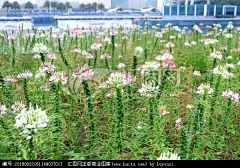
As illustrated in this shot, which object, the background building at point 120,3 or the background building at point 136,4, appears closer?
the background building at point 120,3

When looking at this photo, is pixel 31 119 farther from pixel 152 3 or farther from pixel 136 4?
pixel 136 4

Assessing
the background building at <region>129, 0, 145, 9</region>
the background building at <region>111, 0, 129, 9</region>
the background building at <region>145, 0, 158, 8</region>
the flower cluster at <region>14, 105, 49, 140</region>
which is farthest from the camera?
the background building at <region>129, 0, 145, 9</region>

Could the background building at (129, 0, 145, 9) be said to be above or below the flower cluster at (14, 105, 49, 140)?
above

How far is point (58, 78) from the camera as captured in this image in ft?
5.20

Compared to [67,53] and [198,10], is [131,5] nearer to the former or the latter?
[198,10]

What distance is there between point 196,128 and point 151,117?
0.40 m

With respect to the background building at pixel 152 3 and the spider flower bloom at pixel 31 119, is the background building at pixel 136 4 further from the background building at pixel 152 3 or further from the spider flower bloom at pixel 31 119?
the spider flower bloom at pixel 31 119

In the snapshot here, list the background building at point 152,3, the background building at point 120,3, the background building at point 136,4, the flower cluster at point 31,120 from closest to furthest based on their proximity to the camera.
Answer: the flower cluster at point 31,120 → the background building at point 120,3 → the background building at point 152,3 → the background building at point 136,4

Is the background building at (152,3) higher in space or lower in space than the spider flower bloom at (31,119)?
higher

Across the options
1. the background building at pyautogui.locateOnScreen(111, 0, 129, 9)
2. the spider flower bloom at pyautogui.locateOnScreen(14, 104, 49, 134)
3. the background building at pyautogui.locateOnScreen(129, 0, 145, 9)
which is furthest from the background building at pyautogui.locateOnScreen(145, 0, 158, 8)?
the spider flower bloom at pyautogui.locateOnScreen(14, 104, 49, 134)

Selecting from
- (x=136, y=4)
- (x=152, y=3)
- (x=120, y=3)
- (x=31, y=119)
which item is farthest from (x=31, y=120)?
(x=136, y=4)

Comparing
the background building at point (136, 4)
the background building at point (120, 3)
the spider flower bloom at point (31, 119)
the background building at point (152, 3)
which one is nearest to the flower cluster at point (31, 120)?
the spider flower bloom at point (31, 119)

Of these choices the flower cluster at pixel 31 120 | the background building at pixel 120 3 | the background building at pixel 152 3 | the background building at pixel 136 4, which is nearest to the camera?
the flower cluster at pixel 31 120

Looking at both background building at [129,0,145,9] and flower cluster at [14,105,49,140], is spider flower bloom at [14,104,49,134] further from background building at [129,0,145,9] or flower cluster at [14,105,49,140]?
background building at [129,0,145,9]
